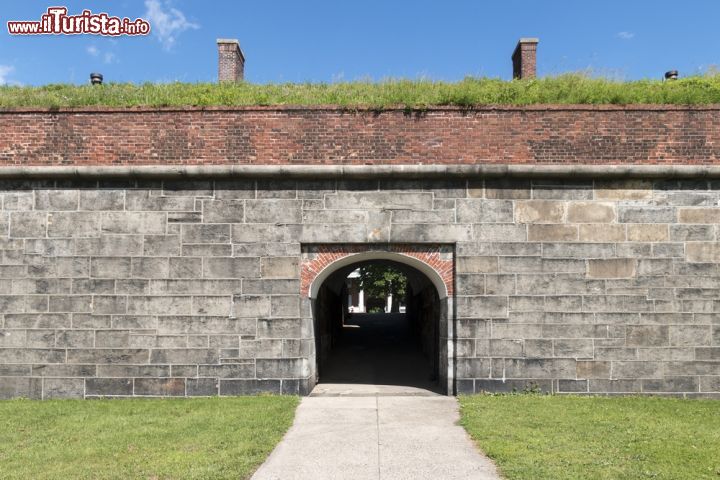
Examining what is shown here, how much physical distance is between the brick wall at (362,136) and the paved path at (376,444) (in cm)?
399

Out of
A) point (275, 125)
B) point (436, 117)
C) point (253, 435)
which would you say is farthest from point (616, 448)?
point (275, 125)

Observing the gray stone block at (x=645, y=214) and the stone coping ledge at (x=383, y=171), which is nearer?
the stone coping ledge at (x=383, y=171)

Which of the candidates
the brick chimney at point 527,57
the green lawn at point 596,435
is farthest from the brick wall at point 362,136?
the brick chimney at point 527,57

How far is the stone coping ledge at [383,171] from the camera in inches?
337

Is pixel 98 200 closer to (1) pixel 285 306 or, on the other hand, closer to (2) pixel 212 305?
(2) pixel 212 305

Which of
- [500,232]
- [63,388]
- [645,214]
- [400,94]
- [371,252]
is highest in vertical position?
[400,94]

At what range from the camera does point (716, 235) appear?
341 inches

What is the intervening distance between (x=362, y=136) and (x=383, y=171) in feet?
2.40

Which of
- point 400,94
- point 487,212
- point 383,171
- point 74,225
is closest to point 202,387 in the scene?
point 74,225

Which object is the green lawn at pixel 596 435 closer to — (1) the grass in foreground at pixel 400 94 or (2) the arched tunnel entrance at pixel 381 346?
(2) the arched tunnel entrance at pixel 381 346

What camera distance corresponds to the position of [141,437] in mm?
6293

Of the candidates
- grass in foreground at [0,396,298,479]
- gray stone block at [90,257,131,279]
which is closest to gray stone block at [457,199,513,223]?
grass in foreground at [0,396,298,479]

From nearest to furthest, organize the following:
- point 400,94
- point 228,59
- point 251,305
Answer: point 251,305, point 400,94, point 228,59

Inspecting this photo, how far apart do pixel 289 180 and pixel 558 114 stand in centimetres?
468
